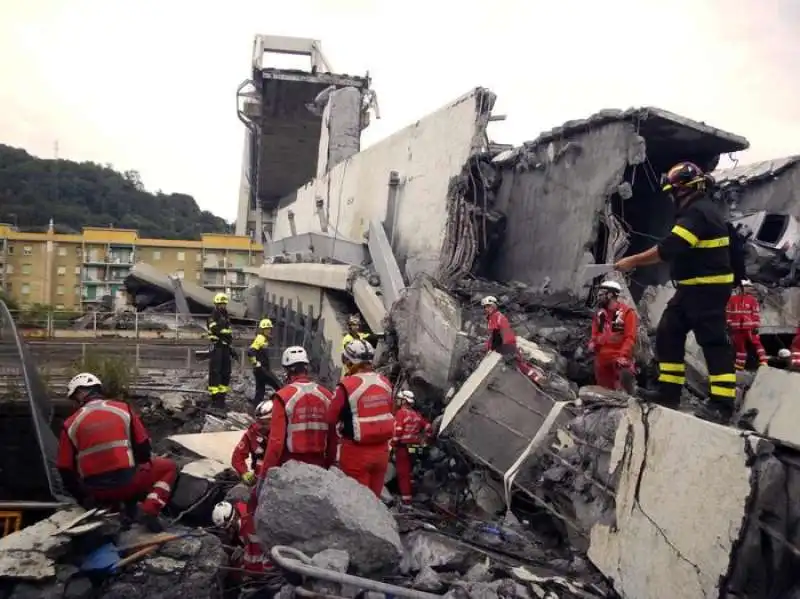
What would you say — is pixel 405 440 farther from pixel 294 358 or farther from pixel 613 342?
pixel 613 342

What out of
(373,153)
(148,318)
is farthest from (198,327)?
(373,153)

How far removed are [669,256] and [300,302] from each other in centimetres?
901

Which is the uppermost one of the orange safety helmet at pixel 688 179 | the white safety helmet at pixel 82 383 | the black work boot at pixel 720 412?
the orange safety helmet at pixel 688 179

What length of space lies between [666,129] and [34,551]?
236 inches

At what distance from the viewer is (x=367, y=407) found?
4.03 meters

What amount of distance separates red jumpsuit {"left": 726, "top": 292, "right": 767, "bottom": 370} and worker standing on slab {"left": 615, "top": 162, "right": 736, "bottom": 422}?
329 cm

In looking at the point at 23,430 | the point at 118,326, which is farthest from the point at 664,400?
the point at 118,326

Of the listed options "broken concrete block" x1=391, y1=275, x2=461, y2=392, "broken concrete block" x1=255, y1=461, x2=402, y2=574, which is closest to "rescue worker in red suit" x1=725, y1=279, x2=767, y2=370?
"broken concrete block" x1=391, y1=275, x2=461, y2=392

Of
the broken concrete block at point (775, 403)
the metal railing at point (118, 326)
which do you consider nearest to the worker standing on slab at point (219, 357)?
the broken concrete block at point (775, 403)

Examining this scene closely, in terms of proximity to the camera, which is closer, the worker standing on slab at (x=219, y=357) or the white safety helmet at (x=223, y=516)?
the white safety helmet at (x=223, y=516)

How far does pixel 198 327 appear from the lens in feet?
58.3

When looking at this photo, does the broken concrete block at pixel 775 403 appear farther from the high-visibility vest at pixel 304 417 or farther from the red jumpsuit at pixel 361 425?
the high-visibility vest at pixel 304 417

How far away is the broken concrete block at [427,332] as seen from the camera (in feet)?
19.8

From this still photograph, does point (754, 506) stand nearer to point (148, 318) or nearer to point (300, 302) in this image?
point (300, 302)
